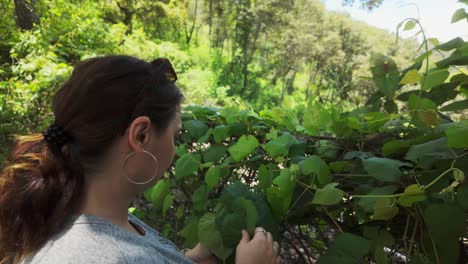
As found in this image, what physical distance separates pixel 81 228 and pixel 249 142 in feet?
1.49

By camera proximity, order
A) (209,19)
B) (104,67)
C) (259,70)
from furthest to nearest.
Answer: (209,19)
(259,70)
(104,67)

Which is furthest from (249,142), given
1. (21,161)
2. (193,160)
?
(21,161)

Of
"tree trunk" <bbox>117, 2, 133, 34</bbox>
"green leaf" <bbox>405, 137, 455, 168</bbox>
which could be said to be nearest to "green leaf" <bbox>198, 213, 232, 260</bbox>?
"green leaf" <bbox>405, 137, 455, 168</bbox>

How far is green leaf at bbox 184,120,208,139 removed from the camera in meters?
1.28

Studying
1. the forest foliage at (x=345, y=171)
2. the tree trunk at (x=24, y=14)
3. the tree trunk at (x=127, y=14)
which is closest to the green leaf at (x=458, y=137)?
the forest foliage at (x=345, y=171)

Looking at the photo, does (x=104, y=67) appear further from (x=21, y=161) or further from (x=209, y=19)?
(x=209, y=19)

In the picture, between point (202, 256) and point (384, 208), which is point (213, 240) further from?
point (384, 208)

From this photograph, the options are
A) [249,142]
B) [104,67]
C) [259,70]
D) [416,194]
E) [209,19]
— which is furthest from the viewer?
[209,19]

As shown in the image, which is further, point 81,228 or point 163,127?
point 163,127

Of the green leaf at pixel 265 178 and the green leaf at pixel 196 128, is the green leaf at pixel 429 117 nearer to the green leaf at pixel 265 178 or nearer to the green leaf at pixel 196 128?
the green leaf at pixel 265 178

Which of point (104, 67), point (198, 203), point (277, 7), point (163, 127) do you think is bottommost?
point (277, 7)

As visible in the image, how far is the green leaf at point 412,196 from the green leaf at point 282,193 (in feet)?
0.75

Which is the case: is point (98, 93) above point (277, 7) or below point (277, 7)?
above

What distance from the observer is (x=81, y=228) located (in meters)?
0.78
